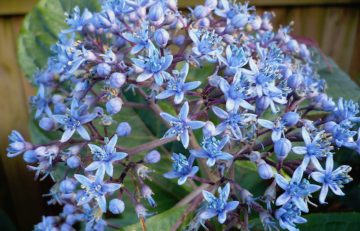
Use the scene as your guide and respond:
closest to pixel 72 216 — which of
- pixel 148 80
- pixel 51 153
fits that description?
pixel 51 153

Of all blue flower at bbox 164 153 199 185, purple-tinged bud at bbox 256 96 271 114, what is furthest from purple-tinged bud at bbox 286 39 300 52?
blue flower at bbox 164 153 199 185

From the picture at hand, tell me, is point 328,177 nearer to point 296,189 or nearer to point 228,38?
point 296,189

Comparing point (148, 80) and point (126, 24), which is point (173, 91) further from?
point (126, 24)

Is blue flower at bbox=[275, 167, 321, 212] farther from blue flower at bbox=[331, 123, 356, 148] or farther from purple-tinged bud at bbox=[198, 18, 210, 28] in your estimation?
purple-tinged bud at bbox=[198, 18, 210, 28]

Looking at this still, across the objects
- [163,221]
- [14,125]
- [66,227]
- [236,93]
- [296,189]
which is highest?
[236,93]

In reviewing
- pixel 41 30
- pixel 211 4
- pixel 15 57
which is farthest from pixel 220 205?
pixel 15 57

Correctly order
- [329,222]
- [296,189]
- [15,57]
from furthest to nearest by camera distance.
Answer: [15,57] < [329,222] < [296,189]
